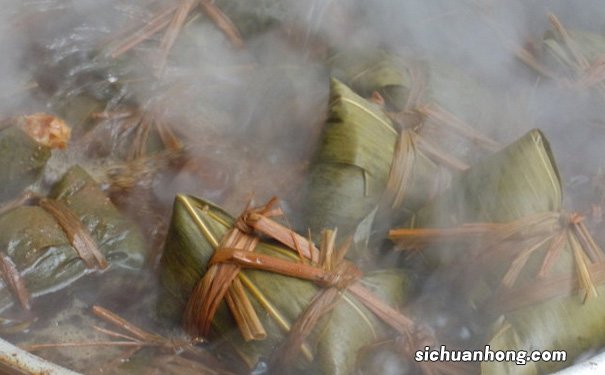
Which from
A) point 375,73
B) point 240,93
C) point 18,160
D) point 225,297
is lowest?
point 225,297

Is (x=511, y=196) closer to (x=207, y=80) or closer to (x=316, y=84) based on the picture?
(x=316, y=84)

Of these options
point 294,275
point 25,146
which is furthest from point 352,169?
point 25,146

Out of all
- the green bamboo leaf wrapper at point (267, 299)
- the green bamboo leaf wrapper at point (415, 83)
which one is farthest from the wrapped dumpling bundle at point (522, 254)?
the green bamboo leaf wrapper at point (415, 83)

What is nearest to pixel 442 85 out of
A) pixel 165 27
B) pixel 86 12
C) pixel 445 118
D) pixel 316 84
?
pixel 445 118

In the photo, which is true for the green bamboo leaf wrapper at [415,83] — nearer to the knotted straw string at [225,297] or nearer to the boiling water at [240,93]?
the boiling water at [240,93]

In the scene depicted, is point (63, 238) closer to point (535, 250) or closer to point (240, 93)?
point (240, 93)

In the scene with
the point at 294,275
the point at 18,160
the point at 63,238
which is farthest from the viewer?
the point at 18,160
